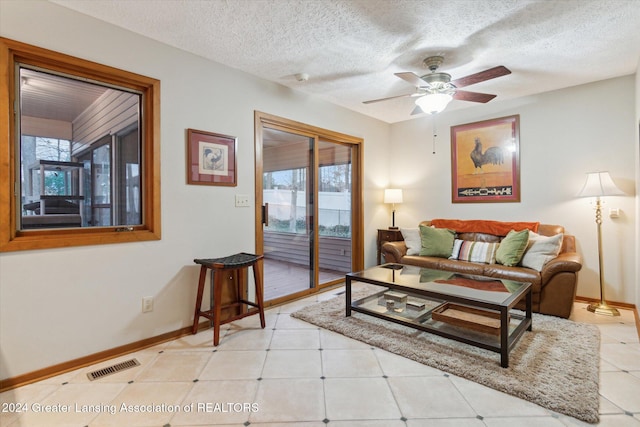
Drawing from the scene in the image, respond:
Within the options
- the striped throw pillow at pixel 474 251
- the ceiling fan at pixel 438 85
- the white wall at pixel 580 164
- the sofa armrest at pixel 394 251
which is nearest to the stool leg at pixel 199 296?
the ceiling fan at pixel 438 85

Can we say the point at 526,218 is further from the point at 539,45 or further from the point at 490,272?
the point at 539,45

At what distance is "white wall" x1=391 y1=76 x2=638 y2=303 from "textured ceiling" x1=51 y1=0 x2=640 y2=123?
34 centimetres

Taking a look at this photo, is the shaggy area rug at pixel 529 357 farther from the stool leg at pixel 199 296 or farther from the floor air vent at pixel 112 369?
the floor air vent at pixel 112 369

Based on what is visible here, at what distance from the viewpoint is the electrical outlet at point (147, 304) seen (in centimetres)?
245

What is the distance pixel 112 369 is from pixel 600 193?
4.52 m

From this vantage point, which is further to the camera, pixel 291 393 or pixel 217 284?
pixel 217 284

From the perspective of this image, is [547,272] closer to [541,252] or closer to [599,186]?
[541,252]

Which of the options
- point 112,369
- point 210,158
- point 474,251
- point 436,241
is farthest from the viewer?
point 436,241

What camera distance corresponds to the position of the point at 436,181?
15.3 ft

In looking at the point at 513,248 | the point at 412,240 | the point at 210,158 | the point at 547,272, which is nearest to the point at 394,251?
the point at 412,240

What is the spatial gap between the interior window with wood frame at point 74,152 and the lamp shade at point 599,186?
4.13 metres

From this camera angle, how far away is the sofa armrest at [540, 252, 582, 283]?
2.82 meters

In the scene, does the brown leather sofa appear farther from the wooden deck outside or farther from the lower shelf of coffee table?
the wooden deck outside

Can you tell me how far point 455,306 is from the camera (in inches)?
108
